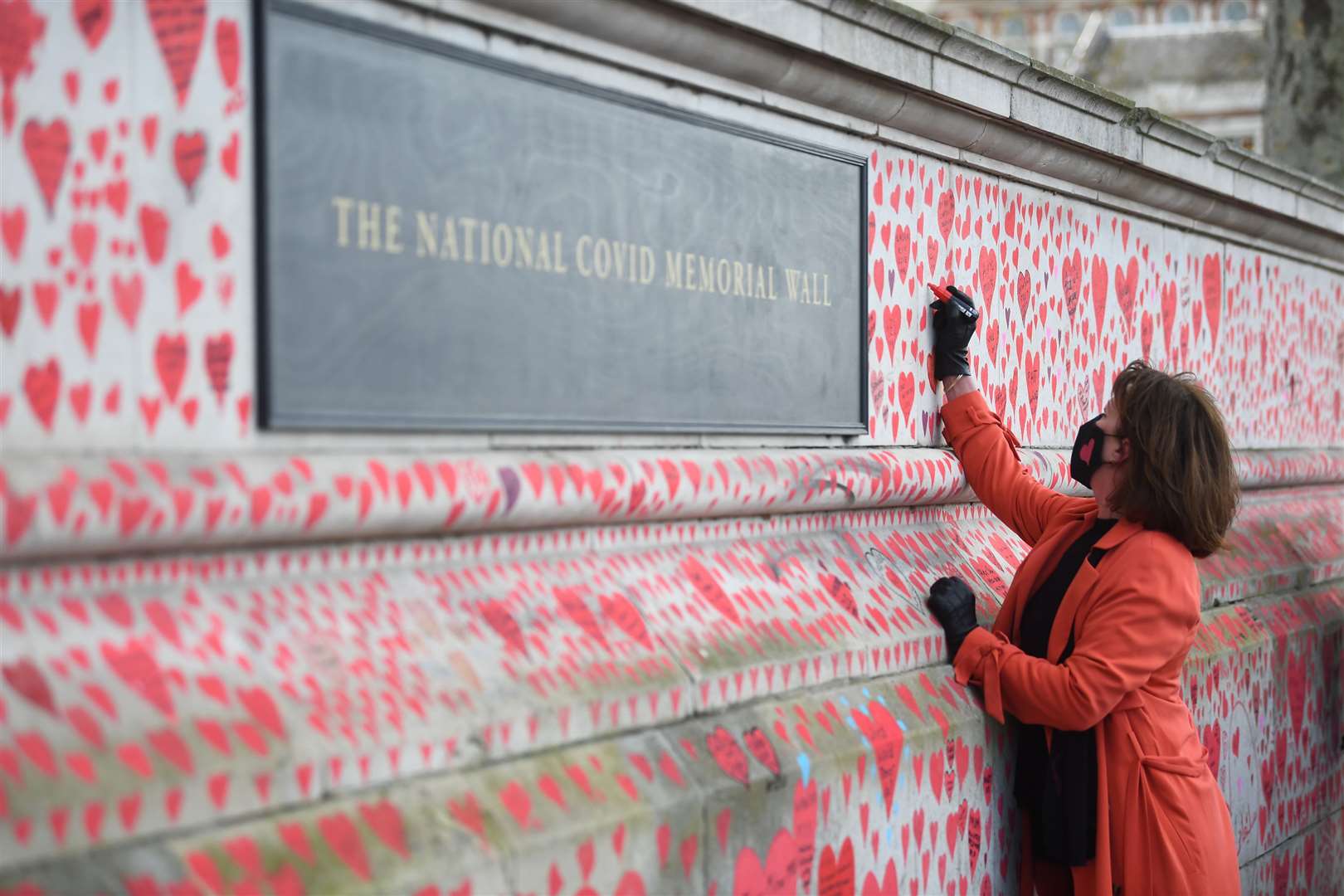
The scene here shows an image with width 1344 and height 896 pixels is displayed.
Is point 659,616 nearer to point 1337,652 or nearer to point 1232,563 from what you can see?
point 1232,563

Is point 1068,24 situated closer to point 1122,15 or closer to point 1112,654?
point 1122,15

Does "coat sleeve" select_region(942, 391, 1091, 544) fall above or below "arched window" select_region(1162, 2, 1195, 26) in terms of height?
below

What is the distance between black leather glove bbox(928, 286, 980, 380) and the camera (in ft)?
11.8

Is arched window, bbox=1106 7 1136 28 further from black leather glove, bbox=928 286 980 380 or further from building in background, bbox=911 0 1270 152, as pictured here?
black leather glove, bbox=928 286 980 380

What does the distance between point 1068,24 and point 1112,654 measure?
46.9 meters

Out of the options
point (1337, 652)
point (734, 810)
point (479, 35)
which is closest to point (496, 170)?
point (479, 35)

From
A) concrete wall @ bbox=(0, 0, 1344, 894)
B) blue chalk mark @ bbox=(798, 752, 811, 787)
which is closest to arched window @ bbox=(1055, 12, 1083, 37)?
concrete wall @ bbox=(0, 0, 1344, 894)

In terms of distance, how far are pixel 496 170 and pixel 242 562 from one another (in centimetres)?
82

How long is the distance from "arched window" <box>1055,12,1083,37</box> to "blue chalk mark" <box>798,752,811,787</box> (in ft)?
153

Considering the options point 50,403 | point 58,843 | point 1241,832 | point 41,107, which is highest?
point 41,107

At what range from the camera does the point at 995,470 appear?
3.60 m

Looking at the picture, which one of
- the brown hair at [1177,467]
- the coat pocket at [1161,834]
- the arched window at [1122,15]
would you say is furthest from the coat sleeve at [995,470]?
the arched window at [1122,15]

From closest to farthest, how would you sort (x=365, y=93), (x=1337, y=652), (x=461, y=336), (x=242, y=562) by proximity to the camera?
(x=242, y=562)
(x=365, y=93)
(x=461, y=336)
(x=1337, y=652)

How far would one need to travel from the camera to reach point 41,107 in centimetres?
184
